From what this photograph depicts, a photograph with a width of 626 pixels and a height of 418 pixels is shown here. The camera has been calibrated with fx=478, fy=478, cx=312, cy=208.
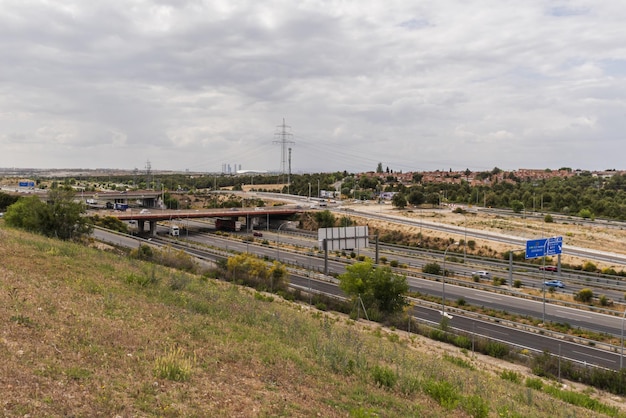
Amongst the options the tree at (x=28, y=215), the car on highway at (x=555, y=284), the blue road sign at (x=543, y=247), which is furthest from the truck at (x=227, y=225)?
the car on highway at (x=555, y=284)

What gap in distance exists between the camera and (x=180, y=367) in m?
12.4

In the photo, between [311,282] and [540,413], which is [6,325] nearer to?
[540,413]

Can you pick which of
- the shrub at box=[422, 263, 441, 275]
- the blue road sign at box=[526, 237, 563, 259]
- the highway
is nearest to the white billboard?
the highway

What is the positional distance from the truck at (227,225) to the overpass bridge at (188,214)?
5.56 ft

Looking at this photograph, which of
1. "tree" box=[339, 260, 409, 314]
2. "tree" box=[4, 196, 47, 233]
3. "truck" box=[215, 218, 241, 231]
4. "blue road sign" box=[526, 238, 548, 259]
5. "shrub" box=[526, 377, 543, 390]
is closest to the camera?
"shrub" box=[526, 377, 543, 390]

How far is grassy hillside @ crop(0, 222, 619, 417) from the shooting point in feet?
34.6

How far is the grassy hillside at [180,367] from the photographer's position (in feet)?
34.6

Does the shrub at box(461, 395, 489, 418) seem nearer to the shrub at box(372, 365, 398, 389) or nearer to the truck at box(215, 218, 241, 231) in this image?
the shrub at box(372, 365, 398, 389)

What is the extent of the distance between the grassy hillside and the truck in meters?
93.5

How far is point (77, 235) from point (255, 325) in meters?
40.5

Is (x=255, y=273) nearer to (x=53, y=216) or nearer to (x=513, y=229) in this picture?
(x=53, y=216)

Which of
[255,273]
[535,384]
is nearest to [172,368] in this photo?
[535,384]

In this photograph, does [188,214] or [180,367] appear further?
[188,214]

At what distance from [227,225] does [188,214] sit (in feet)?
53.4
